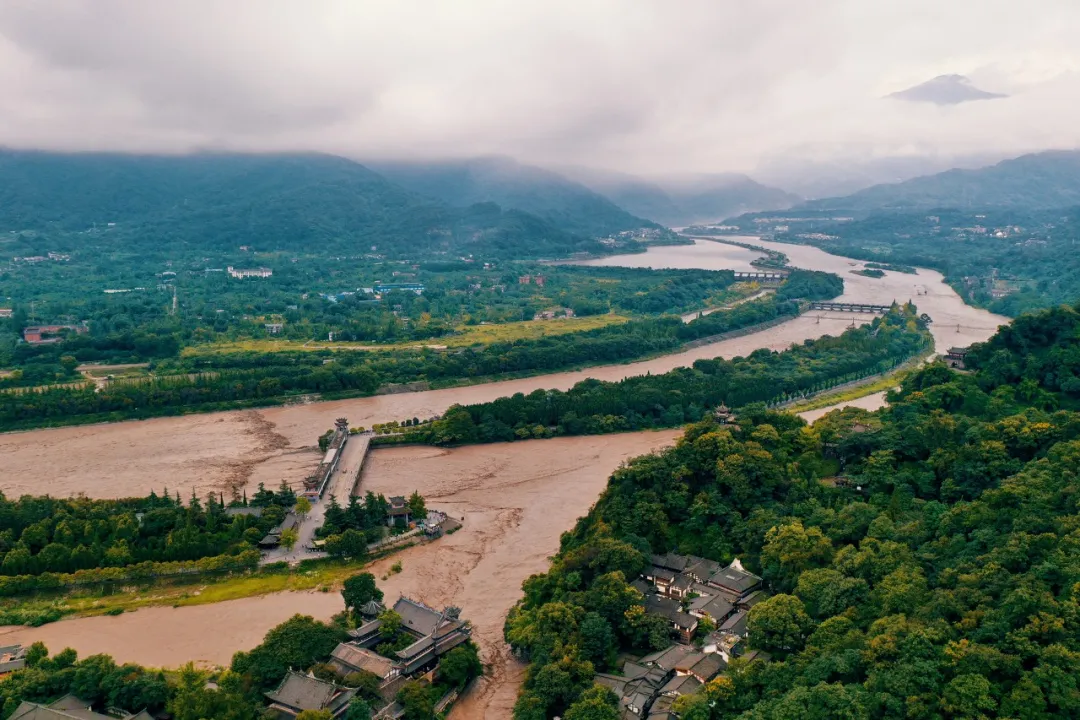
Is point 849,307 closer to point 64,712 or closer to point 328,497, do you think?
point 328,497

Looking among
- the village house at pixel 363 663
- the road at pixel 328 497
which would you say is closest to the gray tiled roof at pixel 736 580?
the village house at pixel 363 663

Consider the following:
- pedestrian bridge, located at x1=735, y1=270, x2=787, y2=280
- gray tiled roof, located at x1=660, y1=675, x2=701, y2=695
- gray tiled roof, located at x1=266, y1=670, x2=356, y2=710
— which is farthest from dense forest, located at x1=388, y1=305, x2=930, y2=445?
pedestrian bridge, located at x1=735, y1=270, x2=787, y2=280

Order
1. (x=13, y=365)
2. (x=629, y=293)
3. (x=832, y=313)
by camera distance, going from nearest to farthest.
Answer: (x=13, y=365)
(x=832, y=313)
(x=629, y=293)

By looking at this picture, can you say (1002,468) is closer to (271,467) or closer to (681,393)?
(681,393)

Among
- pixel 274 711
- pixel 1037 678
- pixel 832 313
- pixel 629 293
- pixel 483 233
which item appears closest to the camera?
pixel 1037 678

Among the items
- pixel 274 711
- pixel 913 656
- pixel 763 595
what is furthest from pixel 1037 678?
pixel 274 711

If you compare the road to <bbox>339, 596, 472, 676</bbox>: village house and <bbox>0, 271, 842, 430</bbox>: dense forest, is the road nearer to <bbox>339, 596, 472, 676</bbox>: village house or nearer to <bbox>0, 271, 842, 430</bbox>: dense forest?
<bbox>339, 596, 472, 676</bbox>: village house

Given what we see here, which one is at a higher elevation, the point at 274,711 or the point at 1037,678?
the point at 1037,678
